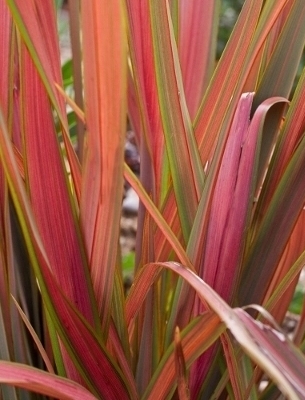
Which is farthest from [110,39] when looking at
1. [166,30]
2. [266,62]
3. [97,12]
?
[266,62]

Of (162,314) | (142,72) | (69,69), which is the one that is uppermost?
(142,72)

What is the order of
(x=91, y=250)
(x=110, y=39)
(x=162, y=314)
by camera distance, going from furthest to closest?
(x=162, y=314)
(x=91, y=250)
(x=110, y=39)

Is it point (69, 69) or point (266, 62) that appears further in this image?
point (69, 69)

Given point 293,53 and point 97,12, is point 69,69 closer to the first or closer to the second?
point 293,53

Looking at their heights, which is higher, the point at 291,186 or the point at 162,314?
the point at 291,186

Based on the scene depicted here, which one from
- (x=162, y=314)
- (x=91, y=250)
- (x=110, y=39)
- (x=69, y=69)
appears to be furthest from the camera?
(x=69, y=69)

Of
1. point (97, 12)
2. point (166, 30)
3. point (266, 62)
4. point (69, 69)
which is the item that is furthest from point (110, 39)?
point (69, 69)

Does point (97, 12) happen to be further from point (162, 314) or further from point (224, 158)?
point (162, 314)
